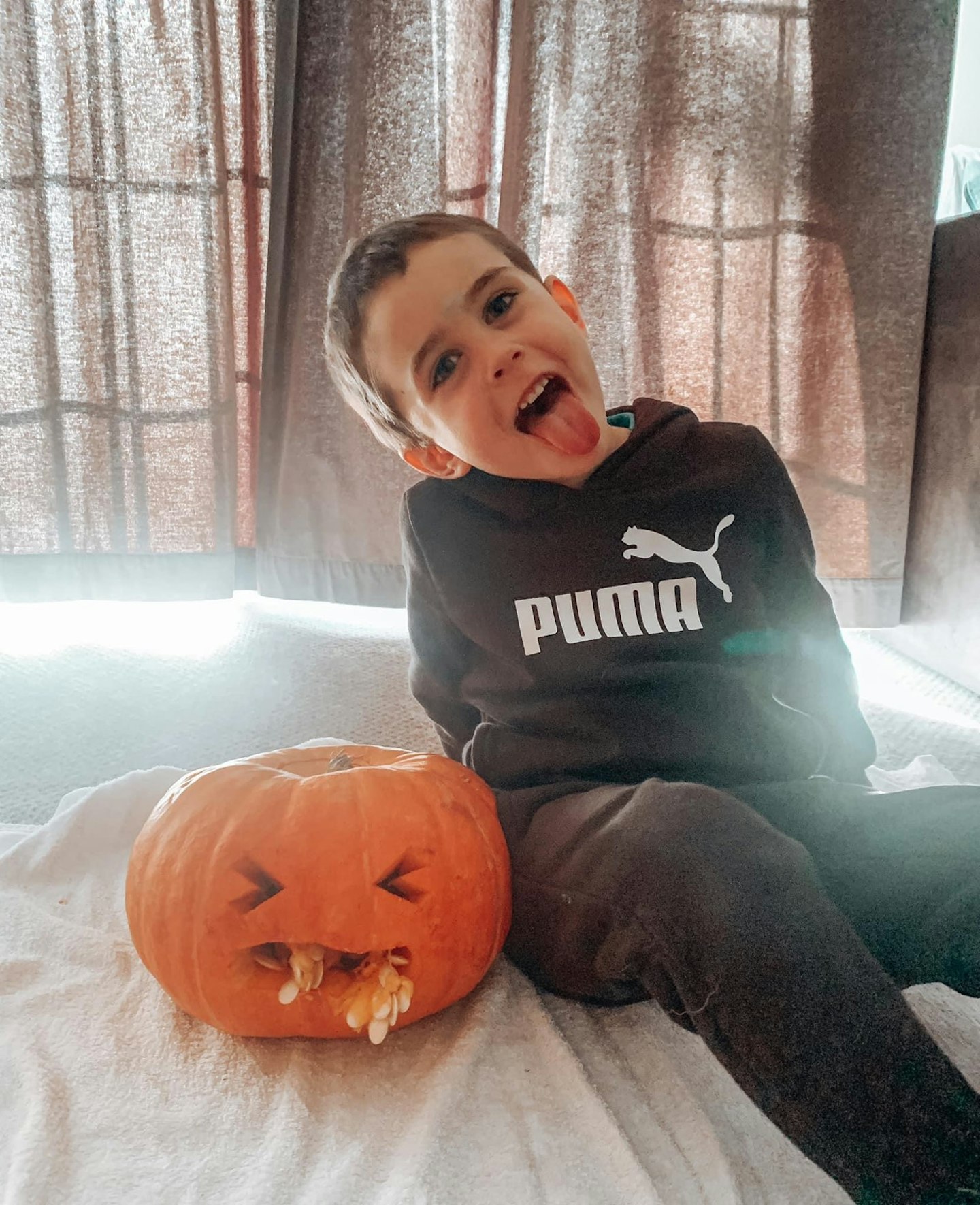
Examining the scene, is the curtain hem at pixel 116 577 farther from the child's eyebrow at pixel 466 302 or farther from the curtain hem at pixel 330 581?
the child's eyebrow at pixel 466 302

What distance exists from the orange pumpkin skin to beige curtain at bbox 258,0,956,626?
0.97 m

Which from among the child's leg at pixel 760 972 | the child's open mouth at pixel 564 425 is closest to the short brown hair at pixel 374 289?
the child's open mouth at pixel 564 425

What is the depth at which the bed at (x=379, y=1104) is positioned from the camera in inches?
20.7

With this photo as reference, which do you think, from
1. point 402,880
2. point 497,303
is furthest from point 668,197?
point 402,880

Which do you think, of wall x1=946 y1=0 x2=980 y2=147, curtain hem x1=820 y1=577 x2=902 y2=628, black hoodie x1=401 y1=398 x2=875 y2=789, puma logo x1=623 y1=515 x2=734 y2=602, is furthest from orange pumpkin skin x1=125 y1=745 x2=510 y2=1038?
wall x1=946 y1=0 x2=980 y2=147

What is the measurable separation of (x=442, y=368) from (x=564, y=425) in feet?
0.39

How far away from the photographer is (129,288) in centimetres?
147

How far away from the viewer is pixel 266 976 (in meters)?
0.62

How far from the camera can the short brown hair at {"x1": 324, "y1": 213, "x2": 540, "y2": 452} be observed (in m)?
0.83

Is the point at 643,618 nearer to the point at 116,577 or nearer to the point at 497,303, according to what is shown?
the point at 497,303

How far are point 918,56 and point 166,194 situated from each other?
1177 mm

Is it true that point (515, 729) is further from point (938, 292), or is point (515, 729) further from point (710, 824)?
point (938, 292)

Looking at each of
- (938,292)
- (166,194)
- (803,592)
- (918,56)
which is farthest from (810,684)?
(166,194)

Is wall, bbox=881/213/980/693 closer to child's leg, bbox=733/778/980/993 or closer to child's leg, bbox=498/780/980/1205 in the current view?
child's leg, bbox=733/778/980/993
